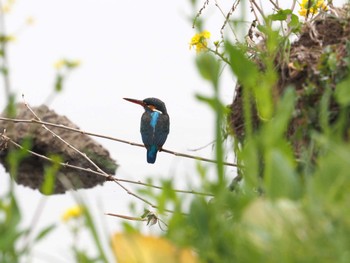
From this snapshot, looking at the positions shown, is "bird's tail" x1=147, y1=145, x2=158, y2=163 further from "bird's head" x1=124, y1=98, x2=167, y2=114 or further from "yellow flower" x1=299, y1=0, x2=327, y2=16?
"yellow flower" x1=299, y1=0, x2=327, y2=16

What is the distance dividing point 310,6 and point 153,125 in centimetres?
394

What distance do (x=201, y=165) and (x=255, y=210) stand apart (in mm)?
213

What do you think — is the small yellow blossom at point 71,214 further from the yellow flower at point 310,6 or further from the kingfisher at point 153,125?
the kingfisher at point 153,125

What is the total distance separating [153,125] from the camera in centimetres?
855

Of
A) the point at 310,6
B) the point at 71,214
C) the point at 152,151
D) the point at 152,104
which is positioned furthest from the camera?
the point at 152,104

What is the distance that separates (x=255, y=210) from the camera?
2.19m

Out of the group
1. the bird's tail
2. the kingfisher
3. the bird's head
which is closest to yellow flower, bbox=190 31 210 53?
the kingfisher

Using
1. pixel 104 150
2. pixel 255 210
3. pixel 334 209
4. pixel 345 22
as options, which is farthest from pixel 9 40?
pixel 104 150

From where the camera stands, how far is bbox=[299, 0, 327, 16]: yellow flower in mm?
4703

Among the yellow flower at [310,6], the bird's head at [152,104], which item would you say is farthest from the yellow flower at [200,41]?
the bird's head at [152,104]

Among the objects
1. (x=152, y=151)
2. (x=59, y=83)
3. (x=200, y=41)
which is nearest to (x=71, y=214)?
(x=59, y=83)

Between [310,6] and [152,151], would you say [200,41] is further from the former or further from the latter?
[152,151]

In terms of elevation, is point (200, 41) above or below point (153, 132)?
above

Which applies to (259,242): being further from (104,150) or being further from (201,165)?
(104,150)
